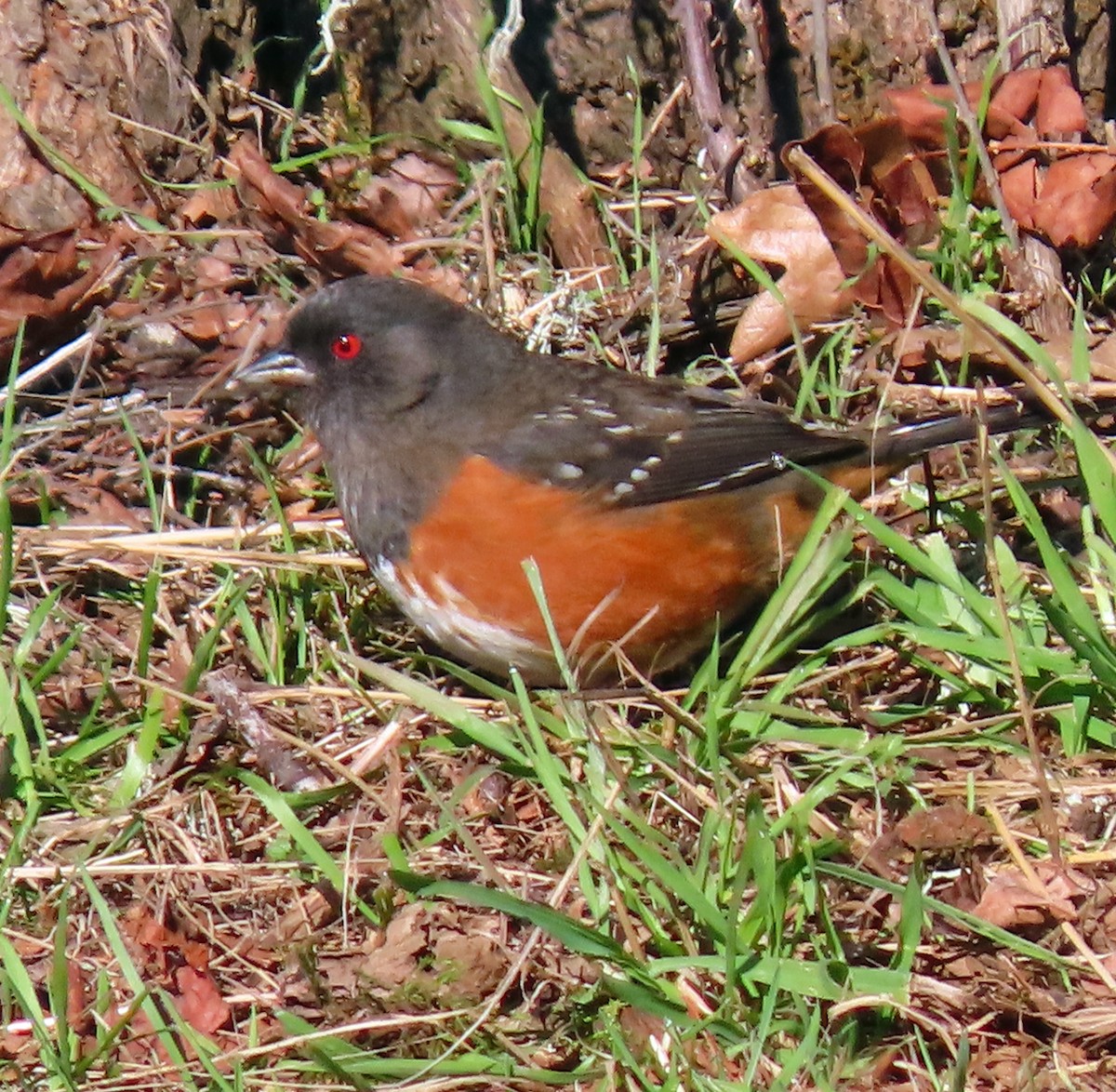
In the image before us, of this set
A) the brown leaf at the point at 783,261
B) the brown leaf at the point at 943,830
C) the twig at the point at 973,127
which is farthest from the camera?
the brown leaf at the point at 783,261

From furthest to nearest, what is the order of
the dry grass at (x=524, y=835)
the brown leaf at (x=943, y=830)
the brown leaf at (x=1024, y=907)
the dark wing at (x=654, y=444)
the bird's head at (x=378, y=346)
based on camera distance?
the bird's head at (x=378, y=346) < the dark wing at (x=654, y=444) < the brown leaf at (x=943, y=830) < the brown leaf at (x=1024, y=907) < the dry grass at (x=524, y=835)

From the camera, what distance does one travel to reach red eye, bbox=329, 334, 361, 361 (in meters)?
3.54

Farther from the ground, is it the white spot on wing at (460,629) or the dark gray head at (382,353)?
the dark gray head at (382,353)

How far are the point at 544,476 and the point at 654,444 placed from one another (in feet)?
0.98

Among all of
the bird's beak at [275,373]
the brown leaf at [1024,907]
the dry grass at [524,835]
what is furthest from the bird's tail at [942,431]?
the bird's beak at [275,373]

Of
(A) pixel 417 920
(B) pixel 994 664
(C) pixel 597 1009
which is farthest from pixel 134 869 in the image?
(B) pixel 994 664

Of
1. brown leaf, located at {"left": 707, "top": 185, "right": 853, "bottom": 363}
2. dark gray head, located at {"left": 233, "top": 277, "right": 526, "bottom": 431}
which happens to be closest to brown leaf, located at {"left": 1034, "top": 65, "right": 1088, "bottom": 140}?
brown leaf, located at {"left": 707, "top": 185, "right": 853, "bottom": 363}

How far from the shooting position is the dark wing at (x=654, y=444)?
3346 mm

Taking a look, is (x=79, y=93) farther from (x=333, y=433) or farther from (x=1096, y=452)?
(x=1096, y=452)

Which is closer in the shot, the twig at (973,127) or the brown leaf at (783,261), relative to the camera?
the twig at (973,127)

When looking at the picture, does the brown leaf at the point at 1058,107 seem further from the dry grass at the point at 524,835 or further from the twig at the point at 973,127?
the dry grass at the point at 524,835

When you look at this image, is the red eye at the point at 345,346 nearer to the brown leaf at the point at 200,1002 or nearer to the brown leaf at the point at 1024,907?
the brown leaf at the point at 200,1002

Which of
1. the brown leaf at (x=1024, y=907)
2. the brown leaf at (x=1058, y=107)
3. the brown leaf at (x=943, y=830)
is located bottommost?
the brown leaf at (x=1024, y=907)

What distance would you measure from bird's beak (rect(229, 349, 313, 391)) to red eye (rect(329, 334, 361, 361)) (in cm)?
9
